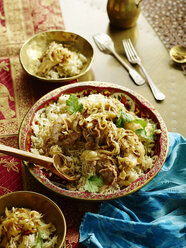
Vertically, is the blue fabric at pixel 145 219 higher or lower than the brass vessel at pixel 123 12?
lower

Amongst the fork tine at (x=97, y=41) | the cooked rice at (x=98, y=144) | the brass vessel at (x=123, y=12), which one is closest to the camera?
the cooked rice at (x=98, y=144)

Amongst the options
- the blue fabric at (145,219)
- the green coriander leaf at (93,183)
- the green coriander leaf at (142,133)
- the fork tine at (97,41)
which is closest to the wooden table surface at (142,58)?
the fork tine at (97,41)

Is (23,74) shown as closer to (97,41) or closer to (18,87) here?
(18,87)

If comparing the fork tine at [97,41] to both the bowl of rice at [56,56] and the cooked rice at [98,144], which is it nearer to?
the bowl of rice at [56,56]

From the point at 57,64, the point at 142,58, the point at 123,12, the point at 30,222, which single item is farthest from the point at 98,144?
the point at 123,12

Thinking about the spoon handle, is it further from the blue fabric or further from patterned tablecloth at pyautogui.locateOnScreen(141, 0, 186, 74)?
patterned tablecloth at pyautogui.locateOnScreen(141, 0, 186, 74)

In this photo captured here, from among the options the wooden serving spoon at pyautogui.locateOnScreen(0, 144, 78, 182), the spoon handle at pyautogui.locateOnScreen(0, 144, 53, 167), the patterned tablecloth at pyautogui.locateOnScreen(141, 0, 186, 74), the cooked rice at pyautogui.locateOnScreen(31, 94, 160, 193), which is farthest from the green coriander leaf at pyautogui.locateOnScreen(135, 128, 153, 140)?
the patterned tablecloth at pyautogui.locateOnScreen(141, 0, 186, 74)
